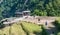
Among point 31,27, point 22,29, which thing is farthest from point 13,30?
point 31,27

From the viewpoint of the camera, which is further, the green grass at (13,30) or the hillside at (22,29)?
the green grass at (13,30)

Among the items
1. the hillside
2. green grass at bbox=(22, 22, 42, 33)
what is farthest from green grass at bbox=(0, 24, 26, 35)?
green grass at bbox=(22, 22, 42, 33)

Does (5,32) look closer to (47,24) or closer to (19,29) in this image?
(19,29)

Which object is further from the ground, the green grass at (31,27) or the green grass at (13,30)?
the green grass at (31,27)

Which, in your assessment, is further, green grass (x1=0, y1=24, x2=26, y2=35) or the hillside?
green grass (x1=0, y1=24, x2=26, y2=35)

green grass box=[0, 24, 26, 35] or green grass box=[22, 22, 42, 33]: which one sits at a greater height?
green grass box=[22, 22, 42, 33]

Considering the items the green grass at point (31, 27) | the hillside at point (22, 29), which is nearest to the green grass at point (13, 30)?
the hillside at point (22, 29)

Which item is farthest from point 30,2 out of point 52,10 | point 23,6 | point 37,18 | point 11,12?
point 37,18

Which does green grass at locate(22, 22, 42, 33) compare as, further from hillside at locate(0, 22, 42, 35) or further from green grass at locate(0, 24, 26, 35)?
green grass at locate(0, 24, 26, 35)

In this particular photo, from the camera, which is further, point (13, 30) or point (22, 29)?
point (22, 29)

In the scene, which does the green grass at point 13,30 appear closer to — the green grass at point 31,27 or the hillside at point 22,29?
the hillside at point 22,29

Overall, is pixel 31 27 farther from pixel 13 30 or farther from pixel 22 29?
pixel 13 30
